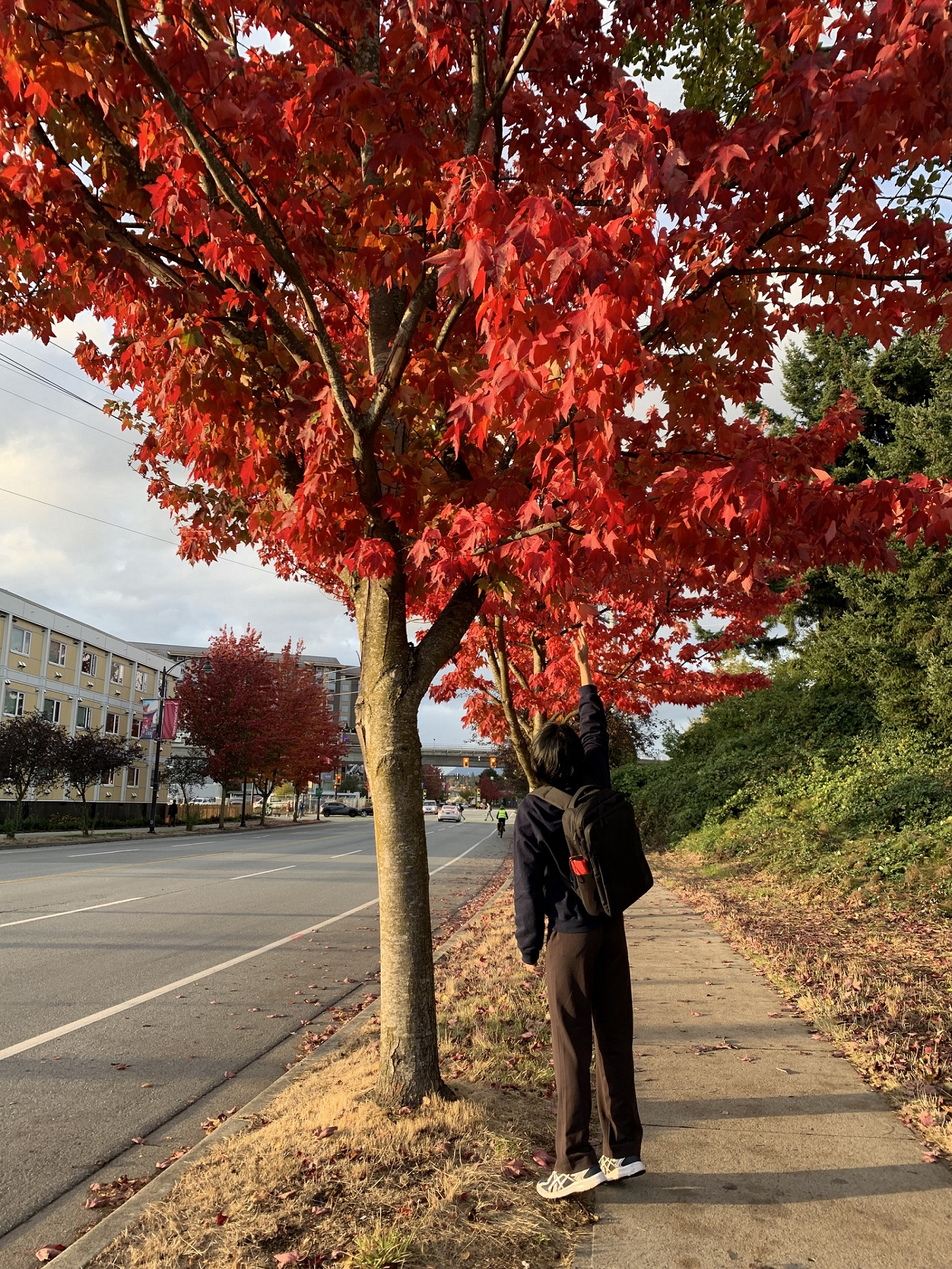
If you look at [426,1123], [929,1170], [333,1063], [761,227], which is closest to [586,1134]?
[426,1123]

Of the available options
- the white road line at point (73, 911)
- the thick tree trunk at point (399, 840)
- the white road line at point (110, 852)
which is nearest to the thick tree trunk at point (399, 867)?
the thick tree trunk at point (399, 840)

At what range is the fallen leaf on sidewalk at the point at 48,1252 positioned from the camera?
11.5 feet

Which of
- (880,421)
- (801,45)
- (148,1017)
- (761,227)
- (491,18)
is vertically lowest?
(148,1017)

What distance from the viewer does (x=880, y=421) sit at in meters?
18.7

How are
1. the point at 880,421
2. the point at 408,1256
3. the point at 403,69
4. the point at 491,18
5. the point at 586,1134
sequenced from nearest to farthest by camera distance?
1. the point at 408,1256
2. the point at 586,1134
3. the point at 491,18
4. the point at 403,69
5. the point at 880,421

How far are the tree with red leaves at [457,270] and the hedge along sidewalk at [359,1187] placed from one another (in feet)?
1.48

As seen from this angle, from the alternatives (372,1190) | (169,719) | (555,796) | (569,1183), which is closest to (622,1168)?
(569,1183)

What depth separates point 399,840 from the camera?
4.55 metres

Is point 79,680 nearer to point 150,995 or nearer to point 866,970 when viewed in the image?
point 150,995

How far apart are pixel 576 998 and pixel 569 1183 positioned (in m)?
0.70

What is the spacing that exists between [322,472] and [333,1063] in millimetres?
3701

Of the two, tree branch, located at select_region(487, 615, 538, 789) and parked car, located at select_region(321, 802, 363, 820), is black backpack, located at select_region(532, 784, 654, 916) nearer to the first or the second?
tree branch, located at select_region(487, 615, 538, 789)

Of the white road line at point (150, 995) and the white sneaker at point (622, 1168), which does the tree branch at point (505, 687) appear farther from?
the white sneaker at point (622, 1168)

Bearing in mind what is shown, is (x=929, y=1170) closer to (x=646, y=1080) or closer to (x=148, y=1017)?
(x=646, y=1080)
